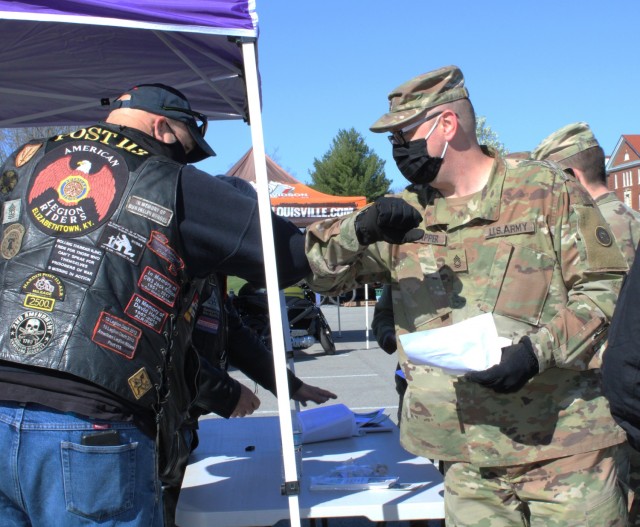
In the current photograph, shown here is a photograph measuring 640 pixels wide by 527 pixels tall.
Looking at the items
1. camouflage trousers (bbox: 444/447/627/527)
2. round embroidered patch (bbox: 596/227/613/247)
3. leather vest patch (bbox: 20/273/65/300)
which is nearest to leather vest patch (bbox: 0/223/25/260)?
leather vest patch (bbox: 20/273/65/300)

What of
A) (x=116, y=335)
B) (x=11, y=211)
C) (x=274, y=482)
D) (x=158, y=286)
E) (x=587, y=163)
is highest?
(x=587, y=163)

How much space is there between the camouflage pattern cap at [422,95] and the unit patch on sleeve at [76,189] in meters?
0.93

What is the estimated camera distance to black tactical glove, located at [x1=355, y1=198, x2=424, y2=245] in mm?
2000

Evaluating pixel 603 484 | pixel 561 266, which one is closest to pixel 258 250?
pixel 561 266

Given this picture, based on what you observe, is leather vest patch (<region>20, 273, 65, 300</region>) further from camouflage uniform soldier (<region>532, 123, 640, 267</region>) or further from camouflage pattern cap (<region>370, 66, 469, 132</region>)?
camouflage uniform soldier (<region>532, 123, 640, 267</region>)

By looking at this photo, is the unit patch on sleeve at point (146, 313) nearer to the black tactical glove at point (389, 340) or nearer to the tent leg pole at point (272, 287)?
the tent leg pole at point (272, 287)

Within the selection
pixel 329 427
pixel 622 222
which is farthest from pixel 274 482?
pixel 622 222

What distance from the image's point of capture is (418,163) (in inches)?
95.8

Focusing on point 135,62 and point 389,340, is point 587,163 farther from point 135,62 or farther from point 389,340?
point 135,62

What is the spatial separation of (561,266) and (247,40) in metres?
1.19

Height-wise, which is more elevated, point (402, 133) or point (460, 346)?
point (402, 133)

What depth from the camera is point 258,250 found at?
2.09 metres

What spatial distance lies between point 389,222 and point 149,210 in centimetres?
64

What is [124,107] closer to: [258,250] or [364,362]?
[258,250]
